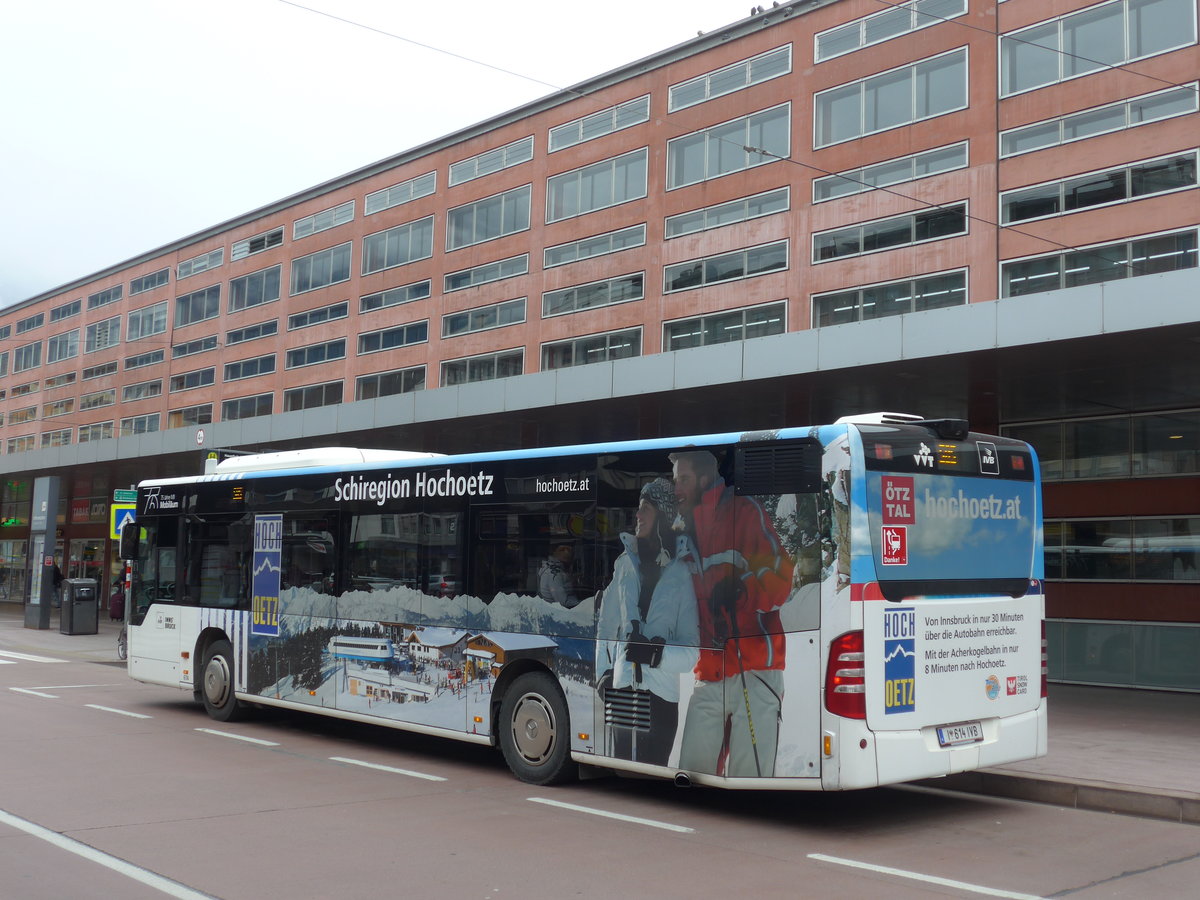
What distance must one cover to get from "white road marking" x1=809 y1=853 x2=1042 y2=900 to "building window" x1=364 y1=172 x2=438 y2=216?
3334cm

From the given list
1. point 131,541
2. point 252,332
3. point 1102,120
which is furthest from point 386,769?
point 252,332

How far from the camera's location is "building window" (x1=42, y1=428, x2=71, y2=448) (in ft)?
199

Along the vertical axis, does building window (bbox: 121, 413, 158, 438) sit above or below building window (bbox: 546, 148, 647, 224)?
below

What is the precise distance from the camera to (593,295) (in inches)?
1266

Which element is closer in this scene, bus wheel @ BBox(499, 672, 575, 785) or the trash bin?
bus wheel @ BBox(499, 672, 575, 785)

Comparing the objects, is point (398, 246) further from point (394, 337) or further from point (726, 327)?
point (726, 327)

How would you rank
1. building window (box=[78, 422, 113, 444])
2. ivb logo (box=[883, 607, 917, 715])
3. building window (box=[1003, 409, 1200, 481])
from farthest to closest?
building window (box=[78, 422, 113, 444]), building window (box=[1003, 409, 1200, 481]), ivb logo (box=[883, 607, 917, 715])

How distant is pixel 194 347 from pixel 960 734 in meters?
47.3

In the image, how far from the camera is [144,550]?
15.4 m

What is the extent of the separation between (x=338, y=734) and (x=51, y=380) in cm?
5584

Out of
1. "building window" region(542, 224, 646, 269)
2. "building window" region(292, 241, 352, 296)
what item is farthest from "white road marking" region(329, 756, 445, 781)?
"building window" region(292, 241, 352, 296)

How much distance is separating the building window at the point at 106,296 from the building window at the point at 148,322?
1934 millimetres

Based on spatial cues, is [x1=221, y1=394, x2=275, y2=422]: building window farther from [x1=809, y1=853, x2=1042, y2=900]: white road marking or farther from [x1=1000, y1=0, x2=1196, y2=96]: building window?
[x1=809, y1=853, x2=1042, y2=900]: white road marking

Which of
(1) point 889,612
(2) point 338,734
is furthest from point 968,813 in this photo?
(2) point 338,734
